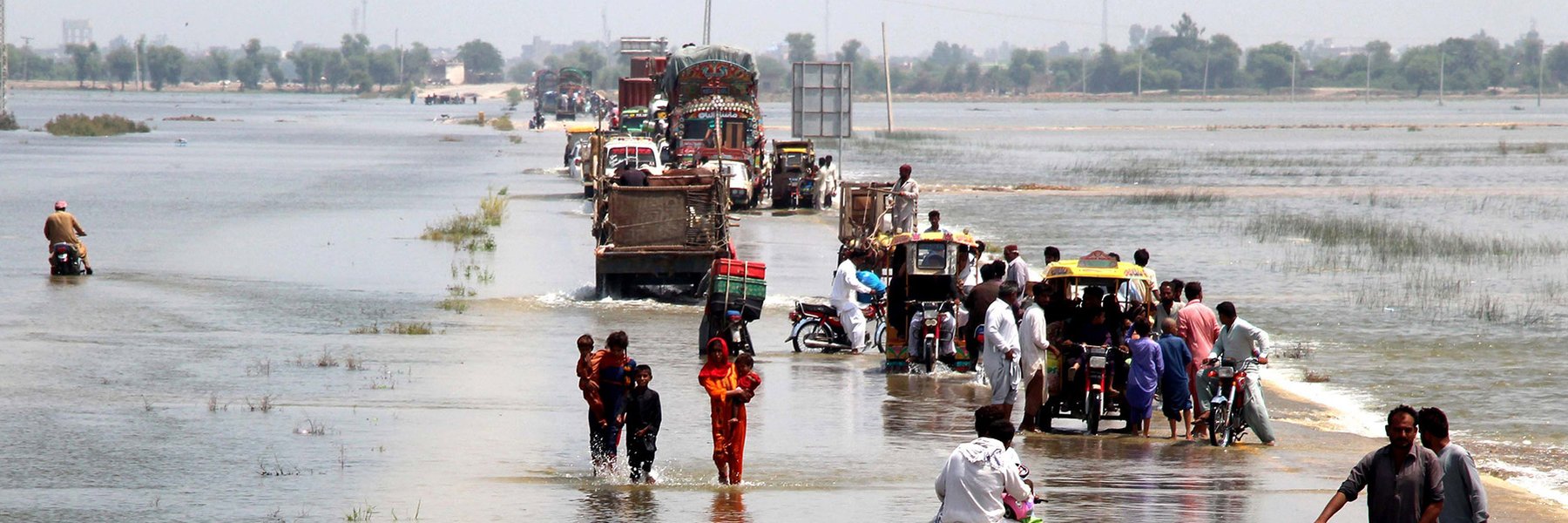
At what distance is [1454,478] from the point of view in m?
8.12

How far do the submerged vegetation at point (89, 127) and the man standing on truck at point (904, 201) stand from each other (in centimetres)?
9214

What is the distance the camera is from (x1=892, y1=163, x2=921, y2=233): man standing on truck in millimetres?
24297

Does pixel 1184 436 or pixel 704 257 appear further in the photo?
pixel 704 257

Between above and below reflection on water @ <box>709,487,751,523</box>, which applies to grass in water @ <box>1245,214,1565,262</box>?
above

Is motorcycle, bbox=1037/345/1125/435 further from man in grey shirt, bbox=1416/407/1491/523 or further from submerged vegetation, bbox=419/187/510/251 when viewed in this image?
submerged vegetation, bbox=419/187/510/251

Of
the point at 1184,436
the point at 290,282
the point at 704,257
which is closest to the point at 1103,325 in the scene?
the point at 1184,436

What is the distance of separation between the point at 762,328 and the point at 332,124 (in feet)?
412

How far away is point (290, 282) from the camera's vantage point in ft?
90.6

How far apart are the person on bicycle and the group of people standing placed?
408 centimetres

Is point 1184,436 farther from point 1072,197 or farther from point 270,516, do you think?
point 1072,197

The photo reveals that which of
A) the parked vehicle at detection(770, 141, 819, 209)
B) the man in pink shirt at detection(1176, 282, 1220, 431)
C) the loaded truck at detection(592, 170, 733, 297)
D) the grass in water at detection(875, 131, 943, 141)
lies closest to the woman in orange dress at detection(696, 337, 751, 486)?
the man in pink shirt at detection(1176, 282, 1220, 431)

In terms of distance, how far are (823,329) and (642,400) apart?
7.91 m

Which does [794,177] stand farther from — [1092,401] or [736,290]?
[1092,401]

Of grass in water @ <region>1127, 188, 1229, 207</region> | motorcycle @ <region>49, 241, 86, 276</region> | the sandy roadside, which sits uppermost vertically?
grass in water @ <region>1127, 188, 1229, 207</region>
